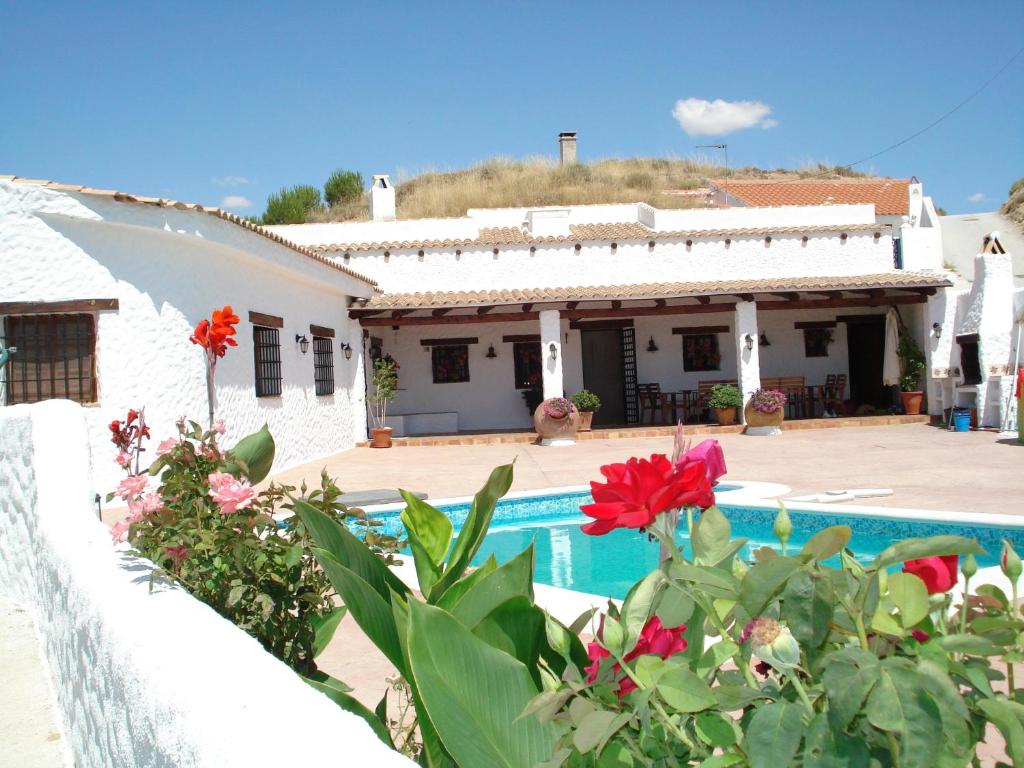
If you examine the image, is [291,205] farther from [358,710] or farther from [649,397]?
[358,710]

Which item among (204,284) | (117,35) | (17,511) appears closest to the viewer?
(17,511)

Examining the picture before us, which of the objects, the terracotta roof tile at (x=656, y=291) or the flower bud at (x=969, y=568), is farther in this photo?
the terracotta roof tile at (x=656, y=291)

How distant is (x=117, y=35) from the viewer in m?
13.4

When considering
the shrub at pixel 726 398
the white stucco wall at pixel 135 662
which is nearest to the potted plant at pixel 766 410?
the shrub at pixel 726 398

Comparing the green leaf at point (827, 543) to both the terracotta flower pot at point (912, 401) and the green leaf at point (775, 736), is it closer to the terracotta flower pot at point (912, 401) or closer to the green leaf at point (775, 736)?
the green leaf at point (775, 736)

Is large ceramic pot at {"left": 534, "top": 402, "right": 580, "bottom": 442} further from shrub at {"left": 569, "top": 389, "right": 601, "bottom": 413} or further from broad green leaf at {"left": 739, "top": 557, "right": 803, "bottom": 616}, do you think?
broad green leaf at {"left": 739, "top": 557, "right": 803, "bottom": 616}

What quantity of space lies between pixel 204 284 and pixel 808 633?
386 inches

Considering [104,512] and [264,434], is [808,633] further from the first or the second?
[104,512]

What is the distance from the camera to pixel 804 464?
34.6 feet

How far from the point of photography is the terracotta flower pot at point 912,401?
1551 cm

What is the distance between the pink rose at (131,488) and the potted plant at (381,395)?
11981 millimetres

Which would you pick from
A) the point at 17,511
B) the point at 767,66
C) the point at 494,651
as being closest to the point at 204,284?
the point at 17,511

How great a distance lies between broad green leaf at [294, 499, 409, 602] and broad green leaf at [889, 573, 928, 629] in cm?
106

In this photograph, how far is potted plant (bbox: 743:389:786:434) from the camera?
14.4 metres
